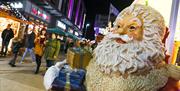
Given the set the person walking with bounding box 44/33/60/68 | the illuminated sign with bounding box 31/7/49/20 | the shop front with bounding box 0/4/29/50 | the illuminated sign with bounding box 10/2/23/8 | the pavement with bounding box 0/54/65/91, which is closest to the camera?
the pavement with bounding box 0/54/65/91

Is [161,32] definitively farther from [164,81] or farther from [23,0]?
[23,0]

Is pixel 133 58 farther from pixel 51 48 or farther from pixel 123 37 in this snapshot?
pixel 51 48

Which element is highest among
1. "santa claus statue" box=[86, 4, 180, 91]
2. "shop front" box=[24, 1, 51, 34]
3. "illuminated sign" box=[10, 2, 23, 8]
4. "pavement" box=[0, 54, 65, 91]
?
"illuminated sign" box=[10, 2, 23, 8]

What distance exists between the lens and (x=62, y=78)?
2842mm

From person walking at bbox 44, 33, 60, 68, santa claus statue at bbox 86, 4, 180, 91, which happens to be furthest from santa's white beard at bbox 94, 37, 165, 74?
person walking at bbox 44, 33, 60, 68

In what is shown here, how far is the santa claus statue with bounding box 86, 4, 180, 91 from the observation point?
8.38 ft

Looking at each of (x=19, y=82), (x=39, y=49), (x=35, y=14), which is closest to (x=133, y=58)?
(x=19, y=82)

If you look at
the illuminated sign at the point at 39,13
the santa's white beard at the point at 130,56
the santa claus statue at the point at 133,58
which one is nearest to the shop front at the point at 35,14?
the illuminated sign at the point at 39,13

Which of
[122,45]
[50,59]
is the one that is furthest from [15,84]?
[122,45]

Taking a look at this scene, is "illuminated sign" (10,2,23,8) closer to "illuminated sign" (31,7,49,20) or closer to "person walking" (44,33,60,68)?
"illuminated sign" (31,7,49,20)

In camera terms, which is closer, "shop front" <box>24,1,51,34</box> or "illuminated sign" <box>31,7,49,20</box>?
"shop front" <box>24,1,51,34</box>

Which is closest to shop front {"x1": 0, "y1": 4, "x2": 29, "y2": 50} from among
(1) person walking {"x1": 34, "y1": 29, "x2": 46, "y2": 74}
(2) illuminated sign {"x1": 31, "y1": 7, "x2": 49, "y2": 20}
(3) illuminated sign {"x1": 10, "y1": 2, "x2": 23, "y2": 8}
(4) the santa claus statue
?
(1) person walking {"x1": 34, "y1": 29, "x2": 46, "y2": 74}

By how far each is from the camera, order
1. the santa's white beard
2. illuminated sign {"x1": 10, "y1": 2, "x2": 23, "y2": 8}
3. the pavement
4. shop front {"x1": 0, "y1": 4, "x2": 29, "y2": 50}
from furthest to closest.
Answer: illuminated sign {"x1": 10, "y1": 2, "x2": 23, "y2": 8}, shop front {"x1": 0, "y1": 4, "x2": 29, "y2": 50}, the pavement, the santa's white beard

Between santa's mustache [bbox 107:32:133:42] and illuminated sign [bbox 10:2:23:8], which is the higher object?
illuminated sign [bbox 10:2:23:8]
